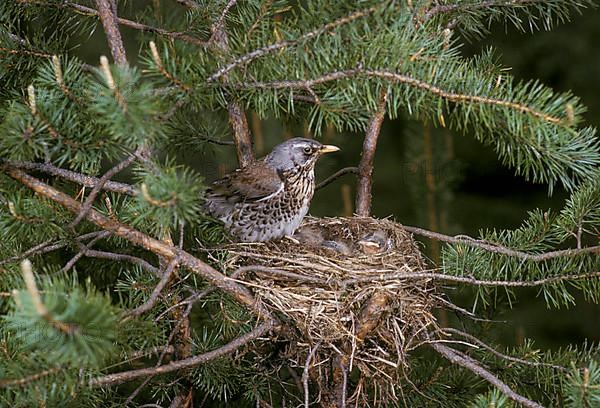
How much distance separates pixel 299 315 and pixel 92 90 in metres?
0.95

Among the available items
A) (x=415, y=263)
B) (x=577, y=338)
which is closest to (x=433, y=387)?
(x=415, y=263)

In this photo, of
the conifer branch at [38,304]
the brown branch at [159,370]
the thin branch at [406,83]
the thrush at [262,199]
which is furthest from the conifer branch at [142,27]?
the conifer branch at [38,304]

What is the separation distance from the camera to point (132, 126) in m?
1.49

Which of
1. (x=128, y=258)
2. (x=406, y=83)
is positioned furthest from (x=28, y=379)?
(x=406, y=83)

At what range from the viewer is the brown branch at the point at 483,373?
6.39 ft

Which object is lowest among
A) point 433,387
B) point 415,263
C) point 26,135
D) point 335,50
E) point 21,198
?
point 433,387

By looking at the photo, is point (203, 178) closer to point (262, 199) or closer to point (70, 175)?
point (70, 175)

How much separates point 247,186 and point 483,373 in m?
1.11

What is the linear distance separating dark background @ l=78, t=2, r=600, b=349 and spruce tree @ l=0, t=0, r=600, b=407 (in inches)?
46.7

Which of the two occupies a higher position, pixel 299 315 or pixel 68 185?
pixel 68 185

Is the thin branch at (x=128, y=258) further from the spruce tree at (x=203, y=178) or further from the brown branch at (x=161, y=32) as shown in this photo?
the brown branch at (x=161, y=32)

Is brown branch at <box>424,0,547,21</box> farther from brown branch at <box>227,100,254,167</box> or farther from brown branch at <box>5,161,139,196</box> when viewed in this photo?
brown branch at <box>5,161,139,196</box>

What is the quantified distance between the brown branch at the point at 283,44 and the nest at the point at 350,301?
51cm

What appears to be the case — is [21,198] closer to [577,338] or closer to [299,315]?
[299,315]
